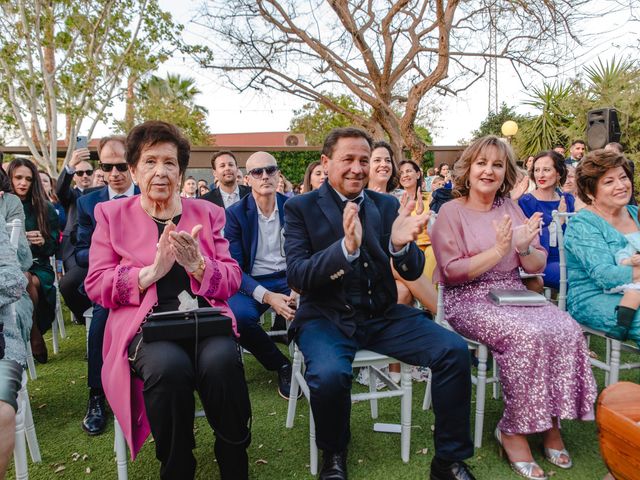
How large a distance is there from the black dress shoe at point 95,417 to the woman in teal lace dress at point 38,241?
4.07 ft

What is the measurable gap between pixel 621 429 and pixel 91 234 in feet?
11.1

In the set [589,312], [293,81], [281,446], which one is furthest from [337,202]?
[293,81]

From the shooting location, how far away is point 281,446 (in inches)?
115

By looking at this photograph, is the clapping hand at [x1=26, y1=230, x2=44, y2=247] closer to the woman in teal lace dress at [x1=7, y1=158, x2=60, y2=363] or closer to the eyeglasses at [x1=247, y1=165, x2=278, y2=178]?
the woman in teal lace dress at [x1=7, y1=158, x2=60, y2=363]

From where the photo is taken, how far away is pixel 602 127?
7359 mm

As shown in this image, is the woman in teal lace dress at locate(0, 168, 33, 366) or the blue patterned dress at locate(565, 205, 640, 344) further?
the blue patterned dress at locate(565, 205, 640, 344)

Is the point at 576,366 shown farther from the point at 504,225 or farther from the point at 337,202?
the point at 337,202

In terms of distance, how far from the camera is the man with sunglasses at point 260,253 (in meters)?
3.61

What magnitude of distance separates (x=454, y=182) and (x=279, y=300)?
4.80 ft

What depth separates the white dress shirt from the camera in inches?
156

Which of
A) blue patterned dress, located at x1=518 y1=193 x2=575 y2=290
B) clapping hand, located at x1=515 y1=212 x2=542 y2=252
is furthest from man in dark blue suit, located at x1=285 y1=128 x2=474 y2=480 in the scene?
blue patterned dress, located at x1=518 y1=193 x2=575 y2=290

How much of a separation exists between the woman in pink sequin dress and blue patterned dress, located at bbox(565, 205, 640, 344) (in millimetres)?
267

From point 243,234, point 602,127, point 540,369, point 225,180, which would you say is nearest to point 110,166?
point 243,234

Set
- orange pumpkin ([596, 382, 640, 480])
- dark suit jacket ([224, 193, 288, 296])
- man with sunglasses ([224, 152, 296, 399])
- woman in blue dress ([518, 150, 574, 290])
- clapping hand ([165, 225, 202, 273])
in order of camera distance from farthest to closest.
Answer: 1. woman in blue dress ([518, 150, 574, 290])
2. dark suit jacket ([224, 193, 288, 296])
3. man with sunglasses ([224, 152, 296, 399])
4. clapping hand ([165, 225, 202, 273])
5. orange pumpkin ([596, 382, 640, 480])
